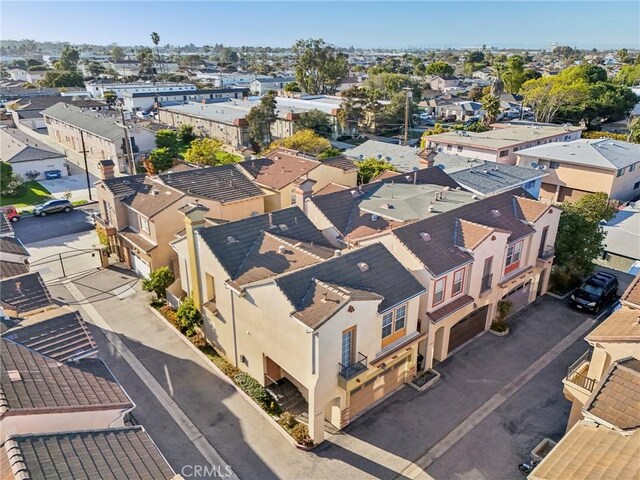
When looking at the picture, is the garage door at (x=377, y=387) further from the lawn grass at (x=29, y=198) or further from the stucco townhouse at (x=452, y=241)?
the lawn grass at (x=29, y=198)

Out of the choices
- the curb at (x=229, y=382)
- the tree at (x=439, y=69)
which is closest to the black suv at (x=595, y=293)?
the curb at (x=229, y=382)

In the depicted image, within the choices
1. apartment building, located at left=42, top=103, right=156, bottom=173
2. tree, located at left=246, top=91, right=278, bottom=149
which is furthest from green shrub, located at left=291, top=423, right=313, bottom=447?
tree, located at left=246, top=91, right=278, bottom=149

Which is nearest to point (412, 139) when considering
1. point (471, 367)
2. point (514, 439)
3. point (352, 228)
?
point (352, 228)

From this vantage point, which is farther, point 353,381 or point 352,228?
point 352,228

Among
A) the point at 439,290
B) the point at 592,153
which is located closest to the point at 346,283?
the point at 439,290

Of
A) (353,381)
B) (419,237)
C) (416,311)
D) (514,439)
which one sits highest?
(419,237)

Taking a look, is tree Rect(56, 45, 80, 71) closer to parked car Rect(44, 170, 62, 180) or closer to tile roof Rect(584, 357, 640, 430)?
parked car Rect(44, 170, 62, 180)

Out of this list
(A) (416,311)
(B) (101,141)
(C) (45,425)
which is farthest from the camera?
(B) (101,141)

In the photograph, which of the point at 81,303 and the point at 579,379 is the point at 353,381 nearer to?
the point at 579,379
